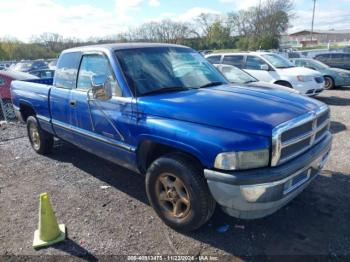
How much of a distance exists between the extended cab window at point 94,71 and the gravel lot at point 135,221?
1.51 metres

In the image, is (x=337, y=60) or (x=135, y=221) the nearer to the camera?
(x=135, y=221)

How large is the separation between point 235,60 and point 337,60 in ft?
27.7

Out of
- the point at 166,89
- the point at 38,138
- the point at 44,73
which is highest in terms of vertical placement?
the point at 166,89

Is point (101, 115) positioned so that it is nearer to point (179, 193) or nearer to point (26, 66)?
point (179, 193)

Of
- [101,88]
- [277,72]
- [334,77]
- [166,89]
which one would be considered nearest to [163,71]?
[166,89]

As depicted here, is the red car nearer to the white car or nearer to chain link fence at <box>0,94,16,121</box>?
chain link fence at <box>0,94,16,121</box>

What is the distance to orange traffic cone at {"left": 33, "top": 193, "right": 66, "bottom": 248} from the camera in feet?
10.8

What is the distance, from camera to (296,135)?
3012mm

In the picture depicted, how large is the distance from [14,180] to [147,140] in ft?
9.72

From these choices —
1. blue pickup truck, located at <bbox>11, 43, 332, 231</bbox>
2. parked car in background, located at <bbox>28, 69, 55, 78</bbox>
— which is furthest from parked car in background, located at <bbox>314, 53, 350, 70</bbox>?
blue pickup truck, located at <bbox>11, 43, 332, 231</bbox>

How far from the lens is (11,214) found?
13.3ft

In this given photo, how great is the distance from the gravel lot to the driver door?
0.67 m

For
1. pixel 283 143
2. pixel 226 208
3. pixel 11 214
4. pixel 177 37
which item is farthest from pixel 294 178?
pixel 177 37

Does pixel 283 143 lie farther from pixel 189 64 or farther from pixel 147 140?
pixel 189 64
